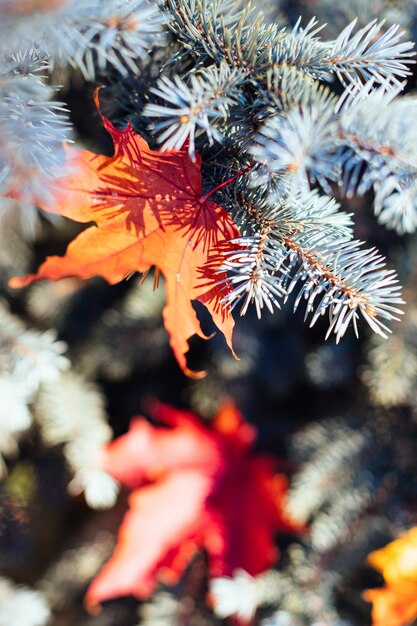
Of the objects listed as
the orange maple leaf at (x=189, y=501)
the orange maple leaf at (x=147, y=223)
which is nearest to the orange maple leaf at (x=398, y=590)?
the orange maple leaf at (x=189, y=501)

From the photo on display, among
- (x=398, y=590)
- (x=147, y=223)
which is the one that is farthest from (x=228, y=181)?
(x=398, y=590)

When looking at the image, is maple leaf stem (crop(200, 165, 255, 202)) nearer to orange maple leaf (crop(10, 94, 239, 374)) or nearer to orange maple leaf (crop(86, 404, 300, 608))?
orange maple leaf (crop(10, 94, 239, 374))

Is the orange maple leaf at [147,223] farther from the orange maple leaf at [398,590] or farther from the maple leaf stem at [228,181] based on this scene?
the orange maple leaf at [398,590]

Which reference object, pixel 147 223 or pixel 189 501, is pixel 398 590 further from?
pixel 147 223

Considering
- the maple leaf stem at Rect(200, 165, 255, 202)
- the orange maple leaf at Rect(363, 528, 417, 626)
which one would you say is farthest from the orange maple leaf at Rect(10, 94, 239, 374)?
the orange maple leaf at Rect(363, 528, 417, 626)

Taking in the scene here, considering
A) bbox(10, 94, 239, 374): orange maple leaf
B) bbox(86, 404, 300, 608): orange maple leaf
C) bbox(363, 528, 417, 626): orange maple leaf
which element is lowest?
bbox(86, 404, 300, 608): orange maple leaf

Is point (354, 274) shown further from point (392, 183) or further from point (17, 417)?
point (17, 417)
